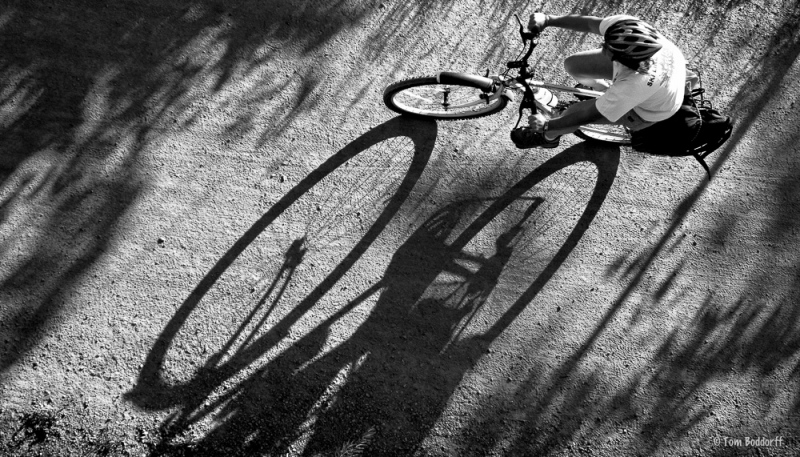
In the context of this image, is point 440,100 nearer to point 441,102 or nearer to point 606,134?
point 441,102

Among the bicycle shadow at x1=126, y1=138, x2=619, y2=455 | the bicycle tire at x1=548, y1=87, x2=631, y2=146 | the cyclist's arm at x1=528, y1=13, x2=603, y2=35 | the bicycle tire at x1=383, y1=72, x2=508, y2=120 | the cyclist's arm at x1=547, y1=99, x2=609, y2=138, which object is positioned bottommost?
the bicycle shadow at x1=126, y1=138, x2=619, y2=455

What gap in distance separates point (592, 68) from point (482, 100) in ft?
3.07

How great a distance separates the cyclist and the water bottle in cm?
30

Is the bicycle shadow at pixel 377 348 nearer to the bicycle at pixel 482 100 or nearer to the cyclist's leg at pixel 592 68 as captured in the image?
the bicycle at pixel 482 100

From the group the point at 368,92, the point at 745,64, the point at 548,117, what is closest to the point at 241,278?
the point at 368,92

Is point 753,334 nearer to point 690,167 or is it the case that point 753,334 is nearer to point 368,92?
point 690,167

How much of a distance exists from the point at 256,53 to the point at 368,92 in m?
1.17

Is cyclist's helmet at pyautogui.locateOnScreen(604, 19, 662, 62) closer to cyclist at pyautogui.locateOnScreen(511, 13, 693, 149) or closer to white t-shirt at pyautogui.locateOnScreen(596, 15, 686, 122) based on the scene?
cyclist at pyautogui.locateOnScreen(511, 13, 693, 149)

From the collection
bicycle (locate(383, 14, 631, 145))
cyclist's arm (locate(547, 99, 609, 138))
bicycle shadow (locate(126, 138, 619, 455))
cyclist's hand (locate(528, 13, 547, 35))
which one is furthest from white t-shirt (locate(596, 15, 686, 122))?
bicycle shadow (locate(126, 138, 619, 455))

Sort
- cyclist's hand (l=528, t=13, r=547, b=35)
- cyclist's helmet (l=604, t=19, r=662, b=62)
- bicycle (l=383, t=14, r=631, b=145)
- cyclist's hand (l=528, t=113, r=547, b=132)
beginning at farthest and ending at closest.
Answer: bicycle (l=383, t=14, r=631, b=145)
cyclist's hand (l=528, t=113, r=547, b=132)
cyclist's hand (l=528, t=13, r=547, b=35)
cyclist's helmet (l=604, t=19, r=662, b=62)

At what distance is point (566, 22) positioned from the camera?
3850 millimetres

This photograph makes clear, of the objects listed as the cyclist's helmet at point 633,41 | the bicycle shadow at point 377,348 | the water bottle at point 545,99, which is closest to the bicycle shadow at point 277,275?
the bicycle shadow at point 377,348

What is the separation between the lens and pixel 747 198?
479cm

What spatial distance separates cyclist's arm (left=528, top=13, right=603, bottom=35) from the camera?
372 centimetres
